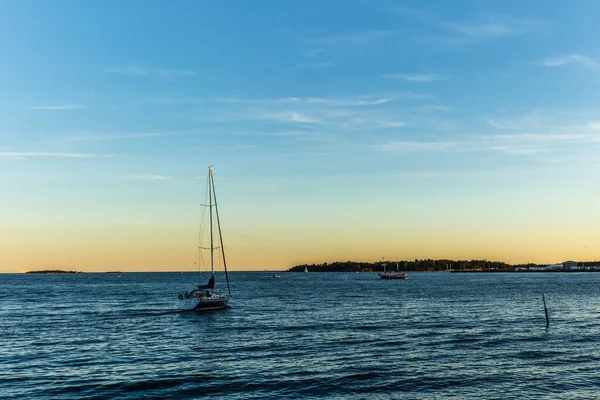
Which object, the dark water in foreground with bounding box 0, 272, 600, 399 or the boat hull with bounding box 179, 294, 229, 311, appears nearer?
the dark water in foreground with bounding box 0, 272, 600, 399

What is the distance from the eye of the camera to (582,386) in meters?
36.4

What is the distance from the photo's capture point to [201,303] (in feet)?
289

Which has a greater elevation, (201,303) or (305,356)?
(201,303)

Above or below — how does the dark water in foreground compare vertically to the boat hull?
below

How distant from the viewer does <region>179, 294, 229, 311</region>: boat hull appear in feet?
288

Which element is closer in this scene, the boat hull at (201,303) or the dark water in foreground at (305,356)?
the dark water in foreground at (305,356)

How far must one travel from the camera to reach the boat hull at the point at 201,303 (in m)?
87.9

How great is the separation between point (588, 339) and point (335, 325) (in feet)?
92.3

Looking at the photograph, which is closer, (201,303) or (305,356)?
(305,356)

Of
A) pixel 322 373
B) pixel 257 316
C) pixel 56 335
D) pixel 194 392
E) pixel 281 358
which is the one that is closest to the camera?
pixel 194 392

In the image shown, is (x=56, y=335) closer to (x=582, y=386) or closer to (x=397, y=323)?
(x=397, y=323)

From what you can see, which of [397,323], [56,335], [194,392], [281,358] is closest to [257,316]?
[397,323]

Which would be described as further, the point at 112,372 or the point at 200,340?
the point at 200,340

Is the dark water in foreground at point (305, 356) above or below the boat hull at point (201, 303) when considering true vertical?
below
